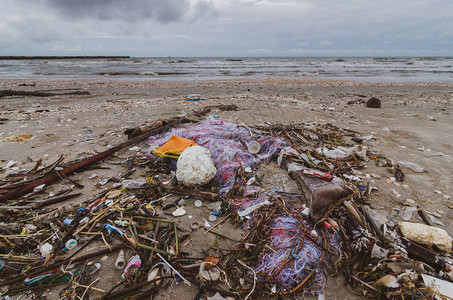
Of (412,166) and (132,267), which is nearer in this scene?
(132,267)

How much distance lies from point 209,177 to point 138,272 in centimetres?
148

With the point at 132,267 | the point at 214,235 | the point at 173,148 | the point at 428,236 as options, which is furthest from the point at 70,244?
the point at 428,236

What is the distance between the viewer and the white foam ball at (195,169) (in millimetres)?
3002

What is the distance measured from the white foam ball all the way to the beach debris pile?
0.05ft

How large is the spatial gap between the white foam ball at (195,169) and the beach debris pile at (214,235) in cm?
2

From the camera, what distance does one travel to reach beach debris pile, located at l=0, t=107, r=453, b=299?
6.12 feet

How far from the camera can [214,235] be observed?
2420 mm

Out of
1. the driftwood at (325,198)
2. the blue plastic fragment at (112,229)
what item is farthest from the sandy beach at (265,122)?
the driftwood at (325,198)

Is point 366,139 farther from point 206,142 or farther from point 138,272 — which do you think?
point 138,272

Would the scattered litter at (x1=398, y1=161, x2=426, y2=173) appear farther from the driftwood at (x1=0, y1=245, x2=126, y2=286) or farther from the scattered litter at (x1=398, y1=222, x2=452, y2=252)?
the driftwood at (x1=0, y1=245, x2=126, y2=286)

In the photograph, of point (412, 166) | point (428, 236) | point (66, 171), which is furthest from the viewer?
point (412, 166)

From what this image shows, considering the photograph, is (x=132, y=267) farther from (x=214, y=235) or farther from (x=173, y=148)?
(x=173, y=148)

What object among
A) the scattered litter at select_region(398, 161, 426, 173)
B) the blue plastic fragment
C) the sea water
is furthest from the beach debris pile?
the sea water

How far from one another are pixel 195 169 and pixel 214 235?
38.8 inches
